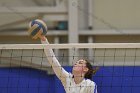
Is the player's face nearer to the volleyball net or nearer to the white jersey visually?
the white jersey

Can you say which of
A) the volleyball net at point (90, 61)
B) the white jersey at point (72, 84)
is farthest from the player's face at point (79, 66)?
the volleyball net at point (90, 61)

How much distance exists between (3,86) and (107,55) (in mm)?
1275

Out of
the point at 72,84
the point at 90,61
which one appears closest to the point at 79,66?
the point at 72,84

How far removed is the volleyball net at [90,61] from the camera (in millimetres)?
3641

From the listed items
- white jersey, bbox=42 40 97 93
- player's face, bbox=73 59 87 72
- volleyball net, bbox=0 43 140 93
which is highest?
player's face, bbox=73 59 87 72

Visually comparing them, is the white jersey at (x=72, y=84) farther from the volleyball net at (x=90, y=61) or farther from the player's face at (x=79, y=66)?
the volleyball net at (x=90, y=61)

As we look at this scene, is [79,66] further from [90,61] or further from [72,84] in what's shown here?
[90,61]

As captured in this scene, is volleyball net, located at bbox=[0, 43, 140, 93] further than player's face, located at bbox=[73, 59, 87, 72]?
Yes

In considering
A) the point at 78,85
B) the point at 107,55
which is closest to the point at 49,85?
the point at 107,55

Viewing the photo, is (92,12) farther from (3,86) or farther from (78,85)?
(78,85)

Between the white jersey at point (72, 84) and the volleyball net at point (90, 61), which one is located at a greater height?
the white jersey at point (72, 84)

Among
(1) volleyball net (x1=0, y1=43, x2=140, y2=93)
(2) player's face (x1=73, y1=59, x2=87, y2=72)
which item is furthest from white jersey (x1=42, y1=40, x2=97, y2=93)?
(1) volleyball net (x1=0, y1=43, x2=140, y2=93)

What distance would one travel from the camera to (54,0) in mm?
4277

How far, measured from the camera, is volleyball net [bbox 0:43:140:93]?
3641mm
